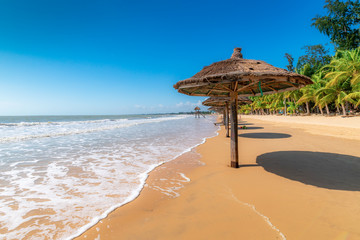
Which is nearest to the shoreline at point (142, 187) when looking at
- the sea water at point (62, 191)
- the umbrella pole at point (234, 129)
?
the sea water at point (62, 191)

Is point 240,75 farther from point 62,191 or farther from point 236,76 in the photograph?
point 62,191

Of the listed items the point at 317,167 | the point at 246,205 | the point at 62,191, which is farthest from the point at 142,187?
the point at 317,167

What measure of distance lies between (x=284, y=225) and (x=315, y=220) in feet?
1.67

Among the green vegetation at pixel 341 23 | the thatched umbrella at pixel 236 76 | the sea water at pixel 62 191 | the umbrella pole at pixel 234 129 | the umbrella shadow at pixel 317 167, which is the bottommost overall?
the sea water at pixel 62 191

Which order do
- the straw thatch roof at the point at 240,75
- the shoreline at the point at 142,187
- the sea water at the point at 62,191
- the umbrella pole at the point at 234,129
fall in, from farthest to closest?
the umbrella pole at the point at 234,129, the straw thatch roof at the point at 240,75, the sea water at the point at 62,191, the shoreline at the point at 142,187

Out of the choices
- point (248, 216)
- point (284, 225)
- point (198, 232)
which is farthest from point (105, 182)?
point (284, 225)

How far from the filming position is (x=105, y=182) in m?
4.38

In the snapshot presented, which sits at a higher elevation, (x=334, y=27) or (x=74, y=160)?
(x=334, y=27)

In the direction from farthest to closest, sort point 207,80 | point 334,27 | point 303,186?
point 334,27 < point 207,80 < point 303,186

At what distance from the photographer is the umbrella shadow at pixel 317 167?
3732 mm

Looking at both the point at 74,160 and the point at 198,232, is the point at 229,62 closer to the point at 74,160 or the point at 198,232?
the point at 198,232

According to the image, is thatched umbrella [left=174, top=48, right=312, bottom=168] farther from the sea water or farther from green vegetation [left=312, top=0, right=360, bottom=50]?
green vegetation [left=312, top=0, right=360, bottom=50]

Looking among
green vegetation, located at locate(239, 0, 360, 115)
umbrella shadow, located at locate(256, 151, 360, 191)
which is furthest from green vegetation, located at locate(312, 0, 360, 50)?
umbrella shadow, located at locate(256, 151, 360, 191)

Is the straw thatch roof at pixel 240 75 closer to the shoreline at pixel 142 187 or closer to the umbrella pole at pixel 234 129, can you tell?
the umbrella pole at pixel 234 129
